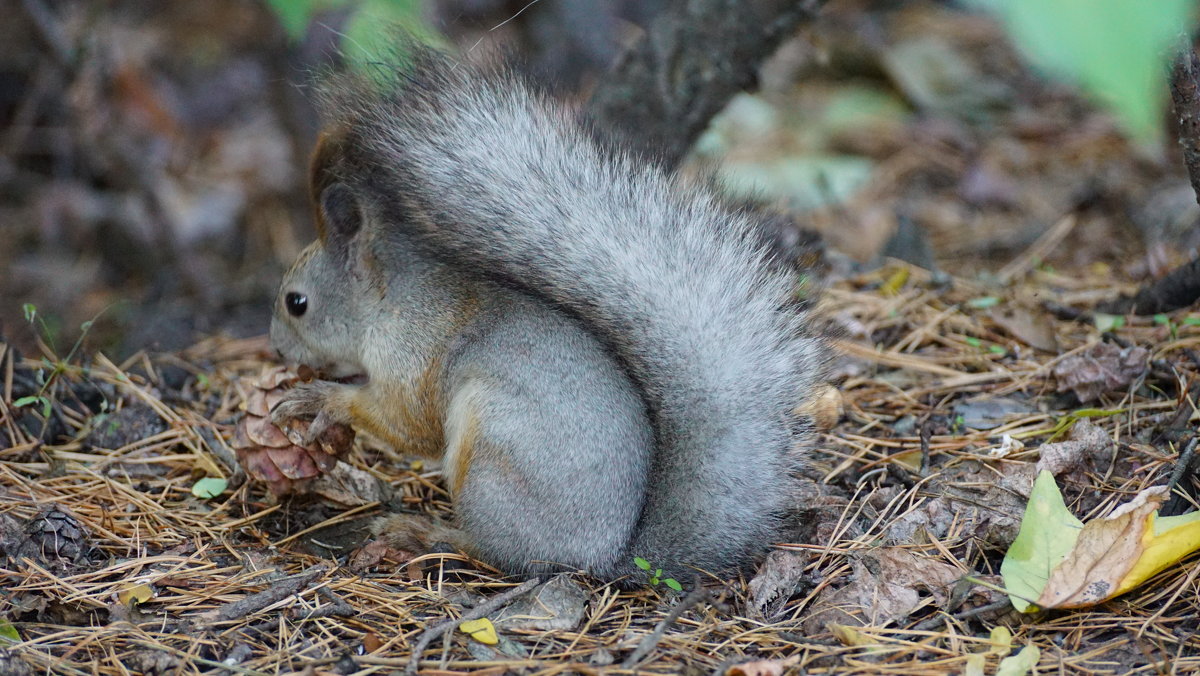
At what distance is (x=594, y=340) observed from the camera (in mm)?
2047

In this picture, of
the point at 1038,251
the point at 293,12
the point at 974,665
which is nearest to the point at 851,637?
the point at 974,665

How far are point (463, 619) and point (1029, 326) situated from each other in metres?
1.82

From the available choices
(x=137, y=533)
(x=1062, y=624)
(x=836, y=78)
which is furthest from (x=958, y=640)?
(x=836, y=78)

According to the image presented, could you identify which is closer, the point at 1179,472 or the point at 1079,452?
the point at 1179,472

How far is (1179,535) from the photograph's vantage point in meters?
1.73

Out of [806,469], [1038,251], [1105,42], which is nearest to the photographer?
[1105,42]

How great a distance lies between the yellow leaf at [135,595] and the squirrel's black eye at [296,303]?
2.61 ft

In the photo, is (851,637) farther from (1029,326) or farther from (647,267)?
(1029,326)

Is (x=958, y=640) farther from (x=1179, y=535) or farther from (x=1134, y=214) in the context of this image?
(x=1134, y=214)

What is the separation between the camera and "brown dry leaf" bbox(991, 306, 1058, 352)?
2664 millimetres

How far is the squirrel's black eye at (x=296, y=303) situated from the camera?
8.04 feet

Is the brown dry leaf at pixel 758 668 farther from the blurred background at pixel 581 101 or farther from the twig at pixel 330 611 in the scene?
the blurred background at pixel 581 101

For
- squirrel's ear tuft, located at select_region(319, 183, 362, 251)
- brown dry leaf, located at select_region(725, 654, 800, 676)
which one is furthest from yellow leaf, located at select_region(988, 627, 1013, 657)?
squirrel's ear tuft, located at select_region(319, 183, 362, 251)

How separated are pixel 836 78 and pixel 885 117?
1.60 feet
